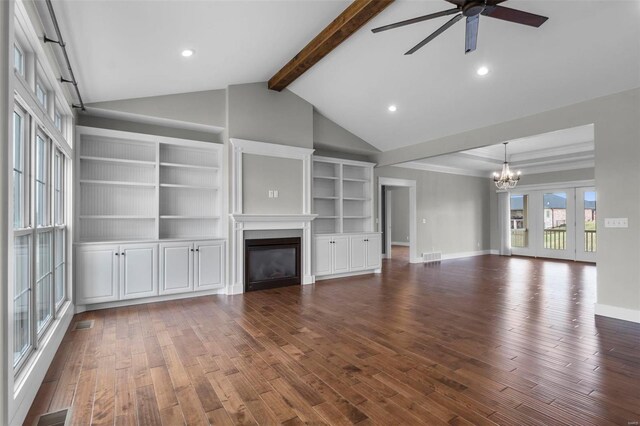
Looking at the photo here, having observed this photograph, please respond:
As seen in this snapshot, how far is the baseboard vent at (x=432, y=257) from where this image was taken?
8812 mm

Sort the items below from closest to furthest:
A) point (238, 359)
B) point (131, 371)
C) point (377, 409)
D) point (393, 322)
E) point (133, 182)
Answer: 1. point (377, 409)
2. point (131, 371)
3. point (238, 359)
4. point (393, 322)
5. point (133, 182)

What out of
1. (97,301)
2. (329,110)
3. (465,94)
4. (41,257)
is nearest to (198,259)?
(97,301)

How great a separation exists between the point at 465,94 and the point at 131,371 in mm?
5126

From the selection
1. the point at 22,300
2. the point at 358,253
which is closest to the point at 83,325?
the point at 22,300

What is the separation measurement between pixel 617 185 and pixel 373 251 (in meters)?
4.07

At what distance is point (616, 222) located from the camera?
3.93 m

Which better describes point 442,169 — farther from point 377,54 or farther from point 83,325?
point 83,325

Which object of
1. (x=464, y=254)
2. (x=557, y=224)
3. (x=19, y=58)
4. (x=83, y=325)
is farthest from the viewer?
(x=464, y=254)

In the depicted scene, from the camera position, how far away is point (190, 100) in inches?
193

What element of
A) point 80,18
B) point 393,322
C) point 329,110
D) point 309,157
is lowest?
point 393,322

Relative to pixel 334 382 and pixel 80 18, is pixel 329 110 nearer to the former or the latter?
pixel 80 18

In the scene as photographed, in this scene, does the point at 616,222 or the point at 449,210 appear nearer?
the point at 616,222

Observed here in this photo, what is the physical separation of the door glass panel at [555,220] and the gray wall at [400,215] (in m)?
4.45

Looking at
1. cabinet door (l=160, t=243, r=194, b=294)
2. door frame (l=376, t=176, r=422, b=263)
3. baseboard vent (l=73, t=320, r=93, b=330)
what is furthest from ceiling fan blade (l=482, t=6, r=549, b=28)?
door frame (l=376, t=176, r=422, b=263)
